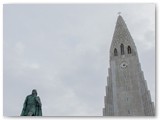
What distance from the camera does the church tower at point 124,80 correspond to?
21812 mm

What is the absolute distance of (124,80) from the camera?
24.7m

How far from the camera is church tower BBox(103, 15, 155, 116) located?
859 inches

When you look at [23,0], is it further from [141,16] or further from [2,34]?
[141,16]

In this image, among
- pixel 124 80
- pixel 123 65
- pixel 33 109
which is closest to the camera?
pixel 33 109

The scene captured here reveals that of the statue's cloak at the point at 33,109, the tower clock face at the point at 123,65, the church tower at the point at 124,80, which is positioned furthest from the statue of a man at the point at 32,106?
the tower clock face at the point at 123,65

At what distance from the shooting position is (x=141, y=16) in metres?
8.43

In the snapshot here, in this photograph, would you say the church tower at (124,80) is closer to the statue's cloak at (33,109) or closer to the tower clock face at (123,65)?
the tower clock face at (123,65)

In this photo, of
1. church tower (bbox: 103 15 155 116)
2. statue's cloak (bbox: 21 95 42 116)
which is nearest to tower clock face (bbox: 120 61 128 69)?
church tower (bbox: 103 15 155 116)

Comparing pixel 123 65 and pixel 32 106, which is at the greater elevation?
pixel 123 65

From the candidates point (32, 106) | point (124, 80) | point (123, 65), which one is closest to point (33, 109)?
point (32, 106)

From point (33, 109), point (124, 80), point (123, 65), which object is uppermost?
point (123, 65)

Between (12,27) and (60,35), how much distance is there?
129cm

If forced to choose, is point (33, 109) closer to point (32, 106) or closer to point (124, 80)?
point (32, 106)

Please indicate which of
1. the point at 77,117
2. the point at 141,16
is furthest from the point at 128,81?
the point at 77,117
